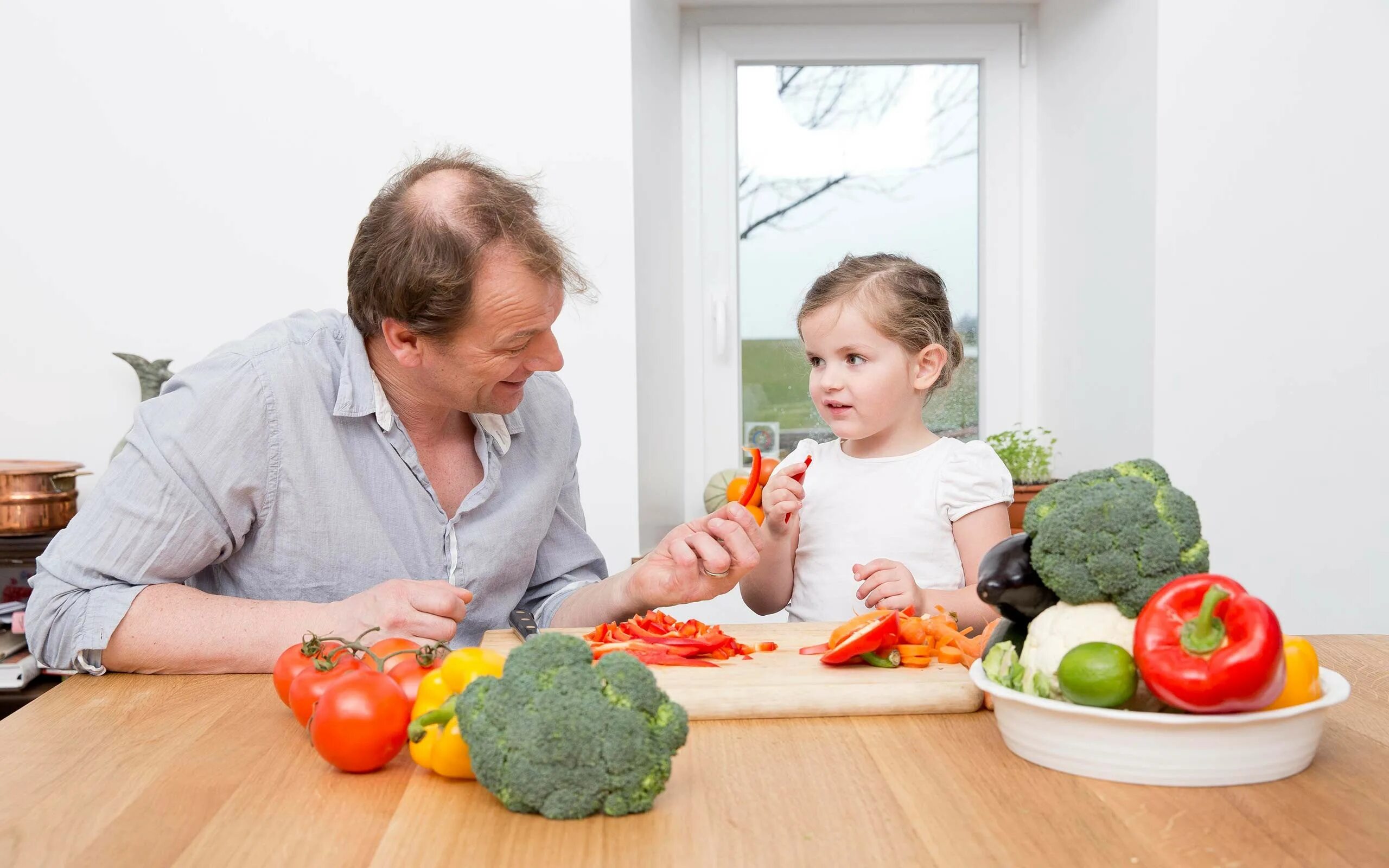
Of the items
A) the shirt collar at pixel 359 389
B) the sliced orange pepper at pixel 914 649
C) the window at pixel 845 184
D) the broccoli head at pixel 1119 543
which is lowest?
the sliced orange pepper at pixel 914 649

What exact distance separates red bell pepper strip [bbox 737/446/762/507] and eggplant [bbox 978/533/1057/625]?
0.61 metres

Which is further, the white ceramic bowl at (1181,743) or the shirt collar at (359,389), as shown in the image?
the shirt collar at (359,389)

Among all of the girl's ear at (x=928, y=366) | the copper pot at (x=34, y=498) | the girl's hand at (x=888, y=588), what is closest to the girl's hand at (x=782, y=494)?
the girl's hand at (x=888, y=588)

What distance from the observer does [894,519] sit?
1991mm

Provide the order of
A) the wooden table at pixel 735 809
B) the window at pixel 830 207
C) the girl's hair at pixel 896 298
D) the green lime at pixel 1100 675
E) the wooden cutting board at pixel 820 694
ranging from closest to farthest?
the wooden table at pixel 735 809
the green lime at pixel 1100 675
the wooden cutting board at pixel 820 694
the girl's hair at pixel 896 298
the window at pixel 830 207

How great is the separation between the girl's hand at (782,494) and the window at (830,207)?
1.65 meters

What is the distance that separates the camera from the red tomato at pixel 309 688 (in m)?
1.07

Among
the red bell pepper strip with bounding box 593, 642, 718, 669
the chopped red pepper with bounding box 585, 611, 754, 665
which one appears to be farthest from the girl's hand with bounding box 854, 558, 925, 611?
the red bell pepper strip with bounding box 593, 642, 718, 669

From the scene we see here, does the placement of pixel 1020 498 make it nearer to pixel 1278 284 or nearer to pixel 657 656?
pixel 1278 284

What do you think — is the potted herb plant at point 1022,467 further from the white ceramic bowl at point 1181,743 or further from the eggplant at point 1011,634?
the white ceramic bowl at point 1181,743

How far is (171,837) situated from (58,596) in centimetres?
70

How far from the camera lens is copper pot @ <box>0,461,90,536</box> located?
273cm

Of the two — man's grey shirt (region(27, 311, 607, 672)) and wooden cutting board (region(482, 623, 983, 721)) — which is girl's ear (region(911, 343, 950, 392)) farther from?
wooden cutting board (region(482, 623, 983, 721))

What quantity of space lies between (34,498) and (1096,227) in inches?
112
